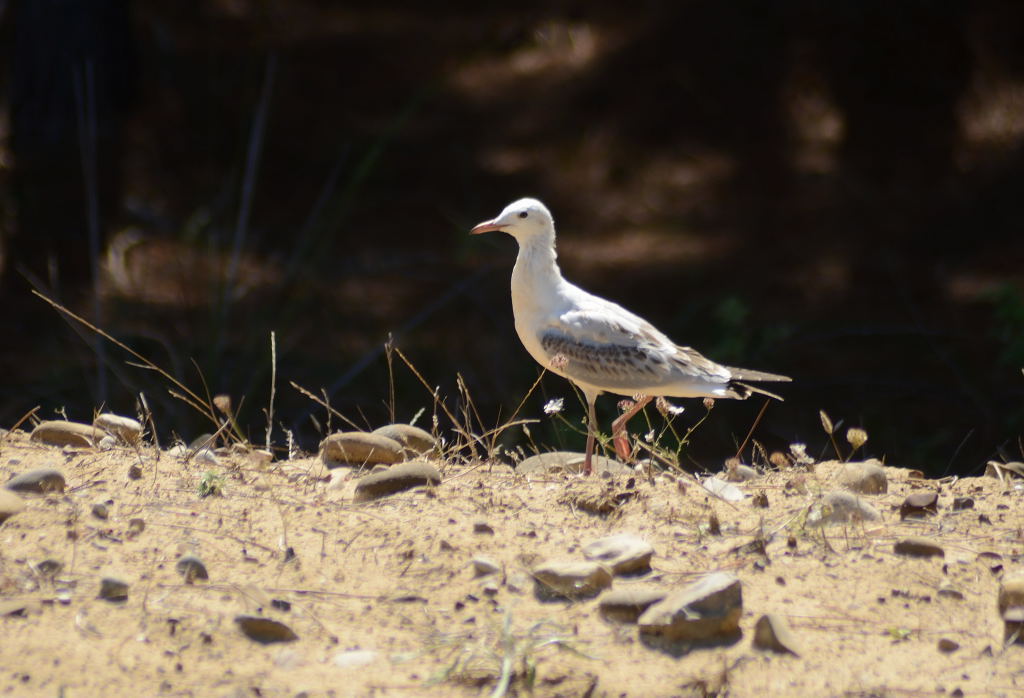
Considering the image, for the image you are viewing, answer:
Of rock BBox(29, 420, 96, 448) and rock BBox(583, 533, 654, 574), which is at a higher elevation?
rock BBox(583, 533, 654, 574)

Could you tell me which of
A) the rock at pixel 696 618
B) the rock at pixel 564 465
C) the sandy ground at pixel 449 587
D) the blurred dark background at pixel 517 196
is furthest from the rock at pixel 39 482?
the blurred dark background at pixel 517 196

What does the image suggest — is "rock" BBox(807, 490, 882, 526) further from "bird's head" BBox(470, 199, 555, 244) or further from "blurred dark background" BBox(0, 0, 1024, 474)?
"blurred dark background" BBox(0, 0, 1024, 474)

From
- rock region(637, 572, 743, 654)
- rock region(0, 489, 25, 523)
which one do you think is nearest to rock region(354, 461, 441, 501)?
rock region(0, 489, 25, 523)

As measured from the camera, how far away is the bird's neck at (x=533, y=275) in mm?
5453

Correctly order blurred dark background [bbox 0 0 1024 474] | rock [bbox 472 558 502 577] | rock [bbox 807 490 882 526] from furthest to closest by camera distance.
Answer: blurred dark background [bbox 0 0 1024 474], rock [bbox 807 490 882 526], rock [bbox 472 558 502 577]

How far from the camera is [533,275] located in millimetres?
5469

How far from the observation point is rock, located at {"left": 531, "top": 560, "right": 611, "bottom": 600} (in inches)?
139

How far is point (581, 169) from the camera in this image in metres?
11.4

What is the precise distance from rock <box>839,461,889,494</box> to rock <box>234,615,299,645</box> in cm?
205

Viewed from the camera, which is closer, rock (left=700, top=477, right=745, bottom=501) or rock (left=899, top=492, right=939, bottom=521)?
rock (left=899, top=492, right=939, bottom=521)

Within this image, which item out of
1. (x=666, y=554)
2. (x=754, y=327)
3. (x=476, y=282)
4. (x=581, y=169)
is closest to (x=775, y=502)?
(x=666, y=554)

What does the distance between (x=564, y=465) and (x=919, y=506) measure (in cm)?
132

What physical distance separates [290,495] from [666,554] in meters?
1.23

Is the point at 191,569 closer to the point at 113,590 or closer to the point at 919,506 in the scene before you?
the point at 113,590
